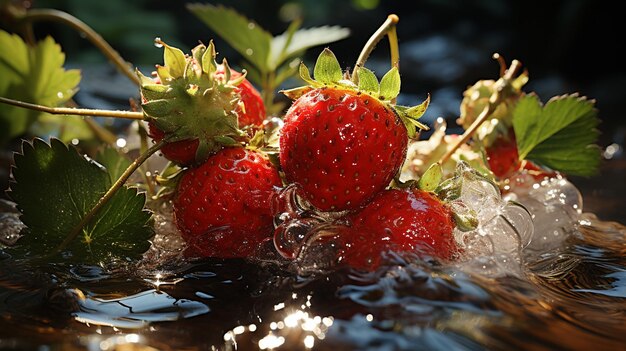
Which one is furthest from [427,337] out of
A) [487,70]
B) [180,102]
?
[487,70]

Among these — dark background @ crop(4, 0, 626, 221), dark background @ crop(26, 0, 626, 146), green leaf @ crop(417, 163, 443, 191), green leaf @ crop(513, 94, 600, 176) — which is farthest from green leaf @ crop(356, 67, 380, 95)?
dark background @ crop(26, 0, 626, 146)

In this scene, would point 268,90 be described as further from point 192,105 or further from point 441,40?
point 441,40

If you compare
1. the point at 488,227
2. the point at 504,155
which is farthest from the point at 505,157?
the point at 488,227

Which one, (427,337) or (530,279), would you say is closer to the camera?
(427,337)

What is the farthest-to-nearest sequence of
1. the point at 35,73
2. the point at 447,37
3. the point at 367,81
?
the point at 447,37, the point at 35,73, the point at 367,81

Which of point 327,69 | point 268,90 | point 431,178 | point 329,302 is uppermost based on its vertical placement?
point 268,90

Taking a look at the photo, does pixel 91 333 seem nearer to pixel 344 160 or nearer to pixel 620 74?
pixel 344 160
